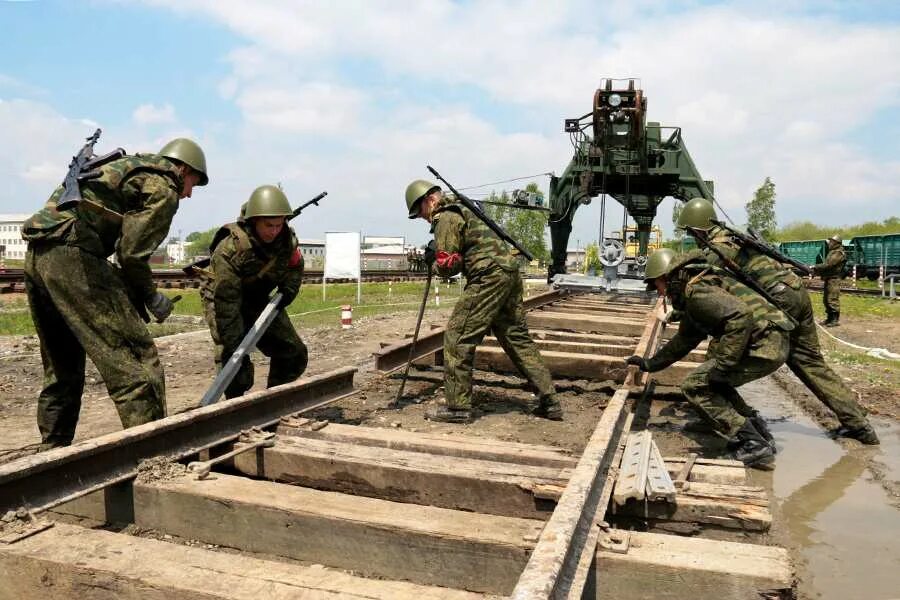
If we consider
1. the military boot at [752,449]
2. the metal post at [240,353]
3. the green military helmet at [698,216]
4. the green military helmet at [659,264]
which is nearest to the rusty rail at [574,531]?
the military boot at [752,449]

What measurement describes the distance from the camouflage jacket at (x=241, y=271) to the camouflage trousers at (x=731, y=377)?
2766mm

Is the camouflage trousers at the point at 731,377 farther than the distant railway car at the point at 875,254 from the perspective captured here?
No

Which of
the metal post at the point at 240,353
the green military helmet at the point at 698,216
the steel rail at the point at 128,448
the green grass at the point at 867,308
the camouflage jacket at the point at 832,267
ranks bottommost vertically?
the green grass at the point at 867,308

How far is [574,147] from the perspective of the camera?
14.9 meters

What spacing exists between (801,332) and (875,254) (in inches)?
1108

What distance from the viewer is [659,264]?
4727 millimetres

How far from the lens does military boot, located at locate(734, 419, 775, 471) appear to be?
4.30 meters

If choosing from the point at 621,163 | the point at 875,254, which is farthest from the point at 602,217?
the point at 875,254

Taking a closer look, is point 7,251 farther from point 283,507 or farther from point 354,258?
point 283,507

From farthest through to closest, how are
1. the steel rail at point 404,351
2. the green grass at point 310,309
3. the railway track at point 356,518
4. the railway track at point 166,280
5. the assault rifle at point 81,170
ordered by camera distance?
the railway track at point 166,280, the green grass at point 310,309, the steel rail at point 404,351, the assault rifle at point 81,170, the railway track at point 356,518

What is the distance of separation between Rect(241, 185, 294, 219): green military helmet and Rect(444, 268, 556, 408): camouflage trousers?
1361 mm

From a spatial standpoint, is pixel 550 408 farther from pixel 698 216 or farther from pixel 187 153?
pixel 187 153

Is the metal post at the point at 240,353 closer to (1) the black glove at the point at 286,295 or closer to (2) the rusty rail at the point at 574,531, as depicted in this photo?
(1) the black glove at the point at 286,295

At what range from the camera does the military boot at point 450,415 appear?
4734 mm
